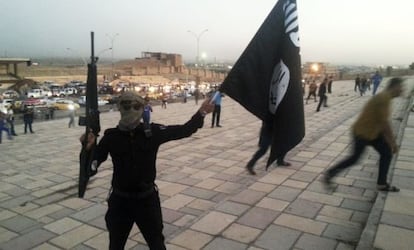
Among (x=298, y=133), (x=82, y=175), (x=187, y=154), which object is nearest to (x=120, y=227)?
(x=82, y=175)

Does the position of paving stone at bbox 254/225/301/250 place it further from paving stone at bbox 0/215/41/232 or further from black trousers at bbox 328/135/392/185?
paving stone at bbox 0/215/41/232

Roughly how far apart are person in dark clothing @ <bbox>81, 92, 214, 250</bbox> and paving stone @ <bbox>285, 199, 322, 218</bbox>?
2.65 metres

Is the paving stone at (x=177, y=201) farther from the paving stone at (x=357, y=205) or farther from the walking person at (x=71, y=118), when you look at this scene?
the walking person at (x=71, y=118)

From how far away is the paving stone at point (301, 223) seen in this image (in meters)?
4.30

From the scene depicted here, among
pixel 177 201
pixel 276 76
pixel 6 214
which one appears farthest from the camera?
pixel 177 201

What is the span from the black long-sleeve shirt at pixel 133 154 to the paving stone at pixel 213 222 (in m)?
1.89

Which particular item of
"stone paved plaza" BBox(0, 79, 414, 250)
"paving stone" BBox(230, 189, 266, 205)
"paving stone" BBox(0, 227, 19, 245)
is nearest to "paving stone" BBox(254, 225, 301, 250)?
"stone paved plaza" BBox(0, 79, 414, 250)

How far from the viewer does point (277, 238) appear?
4.07 metres

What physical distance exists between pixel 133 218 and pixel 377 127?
3448 millimetres

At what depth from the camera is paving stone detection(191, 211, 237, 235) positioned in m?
4.31

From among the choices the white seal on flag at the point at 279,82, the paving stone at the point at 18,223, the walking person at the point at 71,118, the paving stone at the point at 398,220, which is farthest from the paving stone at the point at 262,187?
the walking person at the point at 71,118

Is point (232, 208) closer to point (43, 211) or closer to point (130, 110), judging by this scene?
point (43, 211)

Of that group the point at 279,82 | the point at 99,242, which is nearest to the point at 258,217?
the point at 279,82

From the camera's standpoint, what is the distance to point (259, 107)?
388cm
